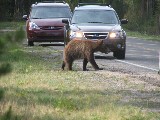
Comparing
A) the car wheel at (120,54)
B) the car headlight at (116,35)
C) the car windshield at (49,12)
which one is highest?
the car headlight at (116,35)

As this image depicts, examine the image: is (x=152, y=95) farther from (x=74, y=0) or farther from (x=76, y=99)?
(x=74, y=0)

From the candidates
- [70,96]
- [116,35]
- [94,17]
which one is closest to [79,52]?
[116,35]

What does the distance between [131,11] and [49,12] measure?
46831 millimetres

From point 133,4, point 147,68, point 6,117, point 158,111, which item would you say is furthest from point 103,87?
point 133,4

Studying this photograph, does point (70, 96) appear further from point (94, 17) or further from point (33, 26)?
point (33, 26)

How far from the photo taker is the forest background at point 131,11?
62.4 m

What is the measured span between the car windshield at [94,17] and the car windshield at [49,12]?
5326 mm

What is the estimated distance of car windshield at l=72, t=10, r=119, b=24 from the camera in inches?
904

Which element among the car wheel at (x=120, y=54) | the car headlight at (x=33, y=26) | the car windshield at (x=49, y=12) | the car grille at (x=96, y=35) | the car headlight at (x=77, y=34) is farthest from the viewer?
the car windshield at (x=49, y=12)

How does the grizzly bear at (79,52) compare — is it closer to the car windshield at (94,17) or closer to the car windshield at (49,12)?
the car windshield at (94,17)

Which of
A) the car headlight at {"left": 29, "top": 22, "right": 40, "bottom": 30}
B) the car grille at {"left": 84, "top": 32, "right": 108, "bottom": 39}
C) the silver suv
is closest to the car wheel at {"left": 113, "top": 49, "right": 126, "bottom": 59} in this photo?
the silver suv

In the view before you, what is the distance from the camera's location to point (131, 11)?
7519 centimetres

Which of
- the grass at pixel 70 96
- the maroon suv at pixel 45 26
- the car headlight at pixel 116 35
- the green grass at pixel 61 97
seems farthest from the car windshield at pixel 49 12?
the green grass at pixel 61 97

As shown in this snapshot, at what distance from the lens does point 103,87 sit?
13344 millimetres
